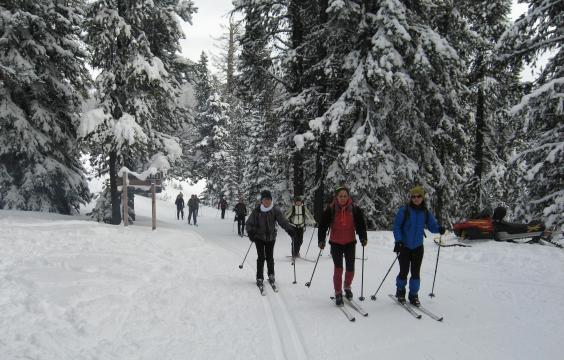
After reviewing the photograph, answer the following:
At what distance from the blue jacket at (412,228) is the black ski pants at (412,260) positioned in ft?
0.32

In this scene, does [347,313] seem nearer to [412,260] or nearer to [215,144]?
[412,260]

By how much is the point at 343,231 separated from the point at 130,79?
1147 cm

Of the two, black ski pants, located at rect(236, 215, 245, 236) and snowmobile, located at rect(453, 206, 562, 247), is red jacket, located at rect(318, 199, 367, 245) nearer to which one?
snowmobile, located at rect(453, 206, 562, 247)

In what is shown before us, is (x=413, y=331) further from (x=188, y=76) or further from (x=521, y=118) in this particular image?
(x=188, y=76)

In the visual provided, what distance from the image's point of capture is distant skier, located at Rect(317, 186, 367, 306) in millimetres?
6535

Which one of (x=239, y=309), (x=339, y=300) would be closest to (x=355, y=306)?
(x=339, y=300)

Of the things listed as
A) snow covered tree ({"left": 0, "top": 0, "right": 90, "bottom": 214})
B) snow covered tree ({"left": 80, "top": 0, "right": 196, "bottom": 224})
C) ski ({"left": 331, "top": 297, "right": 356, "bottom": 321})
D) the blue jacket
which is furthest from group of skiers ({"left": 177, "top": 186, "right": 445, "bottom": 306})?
snow covered tree ({"left": 0, "top": 0, "right": 90, "bottom": 214})

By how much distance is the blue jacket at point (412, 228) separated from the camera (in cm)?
628

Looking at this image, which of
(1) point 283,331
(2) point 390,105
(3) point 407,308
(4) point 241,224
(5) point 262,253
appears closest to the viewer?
(1) point 283,331

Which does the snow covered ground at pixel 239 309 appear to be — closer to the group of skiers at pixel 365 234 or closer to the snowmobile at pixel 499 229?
the group of skiers at pixel 365 234

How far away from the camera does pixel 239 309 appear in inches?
250

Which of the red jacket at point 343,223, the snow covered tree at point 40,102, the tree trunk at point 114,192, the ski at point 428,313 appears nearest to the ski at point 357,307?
the ski at point 428,313

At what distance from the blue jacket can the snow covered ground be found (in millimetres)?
1099

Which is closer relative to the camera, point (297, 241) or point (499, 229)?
point (297, 241)
